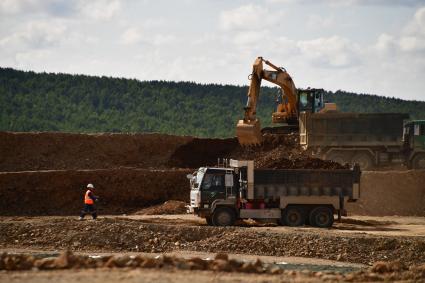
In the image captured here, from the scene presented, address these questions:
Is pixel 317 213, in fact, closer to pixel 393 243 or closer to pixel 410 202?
pixel 393 243

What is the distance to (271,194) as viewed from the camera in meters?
35.7

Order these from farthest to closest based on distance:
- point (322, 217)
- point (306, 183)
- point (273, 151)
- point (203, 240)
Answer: point (273, 151)
point (322, 217)
point (306, 183)
point (203, 240)

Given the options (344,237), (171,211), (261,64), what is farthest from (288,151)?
(344,237)

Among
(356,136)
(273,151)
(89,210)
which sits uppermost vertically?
(356,136)

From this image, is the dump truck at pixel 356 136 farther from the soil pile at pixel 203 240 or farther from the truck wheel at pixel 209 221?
the soil pile at pixel 203 240

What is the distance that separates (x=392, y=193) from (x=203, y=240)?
14.2m

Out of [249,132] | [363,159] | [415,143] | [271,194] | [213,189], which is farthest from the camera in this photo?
[415,143]

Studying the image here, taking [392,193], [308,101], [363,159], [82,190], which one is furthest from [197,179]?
[308,101]

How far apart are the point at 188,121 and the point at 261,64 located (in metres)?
53.8

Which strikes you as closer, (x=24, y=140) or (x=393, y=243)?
(x=393, y=243)

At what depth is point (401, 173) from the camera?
4466cm

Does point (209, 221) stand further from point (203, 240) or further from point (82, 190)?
point (82, 190)

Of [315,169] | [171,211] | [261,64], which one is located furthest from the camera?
[261,64]

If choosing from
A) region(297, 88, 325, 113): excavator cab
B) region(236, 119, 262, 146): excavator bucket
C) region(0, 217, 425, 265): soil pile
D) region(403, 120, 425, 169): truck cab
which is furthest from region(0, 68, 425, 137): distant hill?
region(0, 217, 425, 265): soil pile
